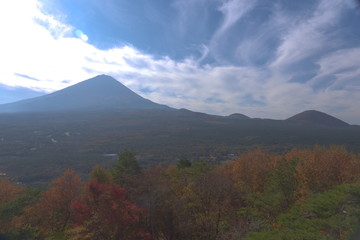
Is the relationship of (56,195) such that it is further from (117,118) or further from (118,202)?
(117,118)

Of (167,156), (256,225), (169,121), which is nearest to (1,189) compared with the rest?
(256,225)

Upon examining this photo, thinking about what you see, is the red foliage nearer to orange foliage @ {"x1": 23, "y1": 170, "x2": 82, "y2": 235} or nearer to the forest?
the forest

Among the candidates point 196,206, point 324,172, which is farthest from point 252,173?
point 196,206

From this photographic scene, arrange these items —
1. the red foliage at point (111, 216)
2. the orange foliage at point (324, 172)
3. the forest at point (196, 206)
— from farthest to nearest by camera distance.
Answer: the orange foliage at point (324, 172)
the red foliage at point (111, 216)
the forest at point (196, 206)

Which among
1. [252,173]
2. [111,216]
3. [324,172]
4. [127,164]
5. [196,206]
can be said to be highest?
[324,172]

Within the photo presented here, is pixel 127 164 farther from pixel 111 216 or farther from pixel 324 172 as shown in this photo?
pixel 324 172

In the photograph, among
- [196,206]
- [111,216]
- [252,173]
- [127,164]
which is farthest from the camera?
[252,173]

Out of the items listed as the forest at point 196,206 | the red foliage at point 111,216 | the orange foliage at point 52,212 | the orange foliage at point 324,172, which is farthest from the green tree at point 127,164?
the orange foliage at point 324,172

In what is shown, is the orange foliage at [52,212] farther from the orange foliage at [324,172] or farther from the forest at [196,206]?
the orange foliage at [324,172]

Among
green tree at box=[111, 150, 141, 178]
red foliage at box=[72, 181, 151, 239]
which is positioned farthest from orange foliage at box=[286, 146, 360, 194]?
green tree at box=[111, 150, 141, 178]

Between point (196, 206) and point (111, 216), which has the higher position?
point (196, 206)

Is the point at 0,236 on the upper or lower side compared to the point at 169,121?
lower
